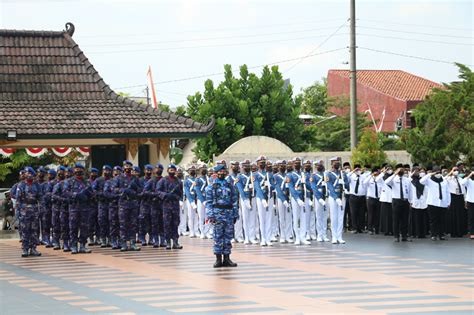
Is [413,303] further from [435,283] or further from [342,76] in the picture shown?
[342,76]

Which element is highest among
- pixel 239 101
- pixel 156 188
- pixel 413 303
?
pixel 239 101

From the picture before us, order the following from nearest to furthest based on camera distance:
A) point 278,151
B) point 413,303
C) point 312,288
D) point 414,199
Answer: point 413,303 < point 312,288 < point 414,199 < point 278,151

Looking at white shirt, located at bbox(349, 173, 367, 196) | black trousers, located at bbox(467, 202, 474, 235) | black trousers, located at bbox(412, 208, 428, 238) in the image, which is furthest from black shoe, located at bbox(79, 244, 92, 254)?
black trousers, located at bbox(467, 202, 474, 235)

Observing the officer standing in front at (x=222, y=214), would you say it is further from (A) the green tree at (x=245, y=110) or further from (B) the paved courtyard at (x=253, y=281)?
(A) the green tree at (x=245, y=110)

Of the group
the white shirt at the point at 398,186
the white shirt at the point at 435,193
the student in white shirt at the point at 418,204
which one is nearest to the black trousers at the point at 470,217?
the white shirt at the point at 435,193

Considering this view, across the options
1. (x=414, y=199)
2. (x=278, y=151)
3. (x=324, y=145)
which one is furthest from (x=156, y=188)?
(x=324, y=145)

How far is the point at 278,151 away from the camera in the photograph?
143 feet

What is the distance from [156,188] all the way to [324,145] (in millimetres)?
34526

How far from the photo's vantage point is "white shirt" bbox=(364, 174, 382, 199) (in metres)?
29.6

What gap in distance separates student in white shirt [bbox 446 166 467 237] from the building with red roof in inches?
1481

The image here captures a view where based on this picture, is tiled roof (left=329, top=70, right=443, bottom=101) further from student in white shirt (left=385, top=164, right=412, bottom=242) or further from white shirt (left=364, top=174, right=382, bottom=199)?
student in white shirt (left=385, top=164, right=412, bottom=242)

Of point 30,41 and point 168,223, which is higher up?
point 30,41

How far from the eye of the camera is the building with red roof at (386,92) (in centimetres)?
6781

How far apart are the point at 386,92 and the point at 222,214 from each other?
5111 centimetres
